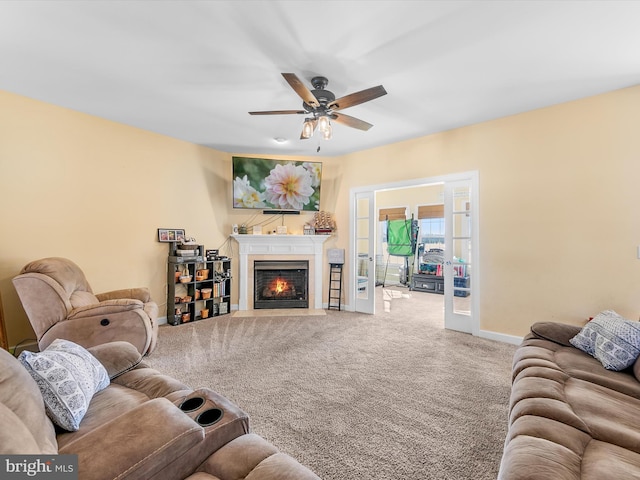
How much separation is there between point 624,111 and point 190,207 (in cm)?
541

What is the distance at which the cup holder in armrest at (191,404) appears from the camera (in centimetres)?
125

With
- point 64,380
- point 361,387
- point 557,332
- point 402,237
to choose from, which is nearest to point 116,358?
point 64,380

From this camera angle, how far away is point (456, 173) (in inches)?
155

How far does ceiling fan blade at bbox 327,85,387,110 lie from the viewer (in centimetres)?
221

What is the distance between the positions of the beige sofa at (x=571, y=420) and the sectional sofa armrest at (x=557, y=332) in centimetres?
18

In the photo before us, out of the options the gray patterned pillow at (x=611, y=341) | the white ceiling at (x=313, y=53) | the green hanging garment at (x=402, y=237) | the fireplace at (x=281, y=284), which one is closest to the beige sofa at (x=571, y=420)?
the gray patterned pillow at (x=611, y=341)

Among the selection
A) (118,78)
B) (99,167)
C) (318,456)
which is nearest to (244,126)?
(118,78)

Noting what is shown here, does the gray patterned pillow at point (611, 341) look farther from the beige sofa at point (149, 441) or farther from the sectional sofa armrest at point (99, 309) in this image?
the sectional sofa armrest at point (99, 309)

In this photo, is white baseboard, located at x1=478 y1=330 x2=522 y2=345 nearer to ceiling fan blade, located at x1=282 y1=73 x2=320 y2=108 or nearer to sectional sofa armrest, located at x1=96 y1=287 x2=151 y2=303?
ceiling fan blade, located at x1=282 y1=73 x2=320 y2=108

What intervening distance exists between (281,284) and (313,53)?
3827 millimetres

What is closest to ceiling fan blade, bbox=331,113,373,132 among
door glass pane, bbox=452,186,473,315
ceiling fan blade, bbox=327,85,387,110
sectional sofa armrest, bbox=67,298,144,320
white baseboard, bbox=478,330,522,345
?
ceiling fan blade, bbox=327,85,387,110

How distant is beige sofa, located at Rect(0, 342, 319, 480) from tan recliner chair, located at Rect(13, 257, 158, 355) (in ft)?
5.49

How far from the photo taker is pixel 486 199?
3717 mm

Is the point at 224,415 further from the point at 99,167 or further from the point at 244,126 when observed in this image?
the point at 99,167
